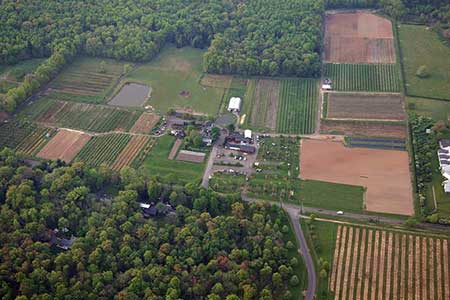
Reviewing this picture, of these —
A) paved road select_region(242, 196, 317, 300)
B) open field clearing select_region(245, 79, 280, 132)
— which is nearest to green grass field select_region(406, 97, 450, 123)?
open field clearing select_region(245, 79, 280, 132)

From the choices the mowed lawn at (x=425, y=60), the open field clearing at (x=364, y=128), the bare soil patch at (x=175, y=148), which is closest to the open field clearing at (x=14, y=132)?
the bare soil patch at (x=175, y=148)

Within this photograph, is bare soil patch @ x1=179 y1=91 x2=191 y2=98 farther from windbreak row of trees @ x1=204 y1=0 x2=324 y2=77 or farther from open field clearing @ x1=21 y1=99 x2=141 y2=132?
open field clearing @ x1=21 y1=99 x2=141 y2=132

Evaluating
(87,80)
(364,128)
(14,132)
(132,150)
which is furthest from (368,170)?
(14,132)

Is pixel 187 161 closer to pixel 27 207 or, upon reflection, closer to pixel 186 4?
pixel 27 207

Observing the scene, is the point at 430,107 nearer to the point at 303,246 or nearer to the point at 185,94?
the point at 303,246

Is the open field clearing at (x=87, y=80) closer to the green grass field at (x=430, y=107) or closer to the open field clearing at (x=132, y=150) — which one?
the open field clearing at (x=132, y=150)

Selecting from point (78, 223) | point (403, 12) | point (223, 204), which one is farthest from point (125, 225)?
point (403, 12)
